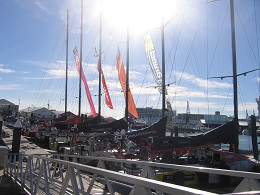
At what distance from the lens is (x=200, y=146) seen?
605 inches

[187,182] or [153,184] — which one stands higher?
[153,184]

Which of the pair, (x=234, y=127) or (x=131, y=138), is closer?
(x=234, y=127)

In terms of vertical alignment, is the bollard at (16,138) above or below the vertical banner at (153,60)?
below

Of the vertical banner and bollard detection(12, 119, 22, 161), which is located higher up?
the vertical banner

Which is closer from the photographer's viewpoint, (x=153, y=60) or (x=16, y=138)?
(x=16, y=138)

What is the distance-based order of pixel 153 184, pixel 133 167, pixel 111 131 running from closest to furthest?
1. pixel 153 184
2. pixel 133 167
3. pixel 111 131

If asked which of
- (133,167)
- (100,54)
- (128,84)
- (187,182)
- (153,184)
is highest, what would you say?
(100,54)

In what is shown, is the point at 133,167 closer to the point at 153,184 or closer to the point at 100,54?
the point at 153,184

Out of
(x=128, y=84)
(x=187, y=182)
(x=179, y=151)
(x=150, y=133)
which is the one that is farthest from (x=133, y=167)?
(x=128, y=84)

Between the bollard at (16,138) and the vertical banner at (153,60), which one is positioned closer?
the bollard at (16,138)

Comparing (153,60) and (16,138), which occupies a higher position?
(153,60)

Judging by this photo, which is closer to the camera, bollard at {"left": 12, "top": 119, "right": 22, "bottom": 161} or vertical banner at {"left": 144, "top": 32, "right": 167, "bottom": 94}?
bollard at {"left": 12, "top": 119, "right": 22, "bottom": 161}

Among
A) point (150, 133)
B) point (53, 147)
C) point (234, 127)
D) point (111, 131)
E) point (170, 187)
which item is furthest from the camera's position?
point (53, 147)

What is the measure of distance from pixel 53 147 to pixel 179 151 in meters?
17.2
